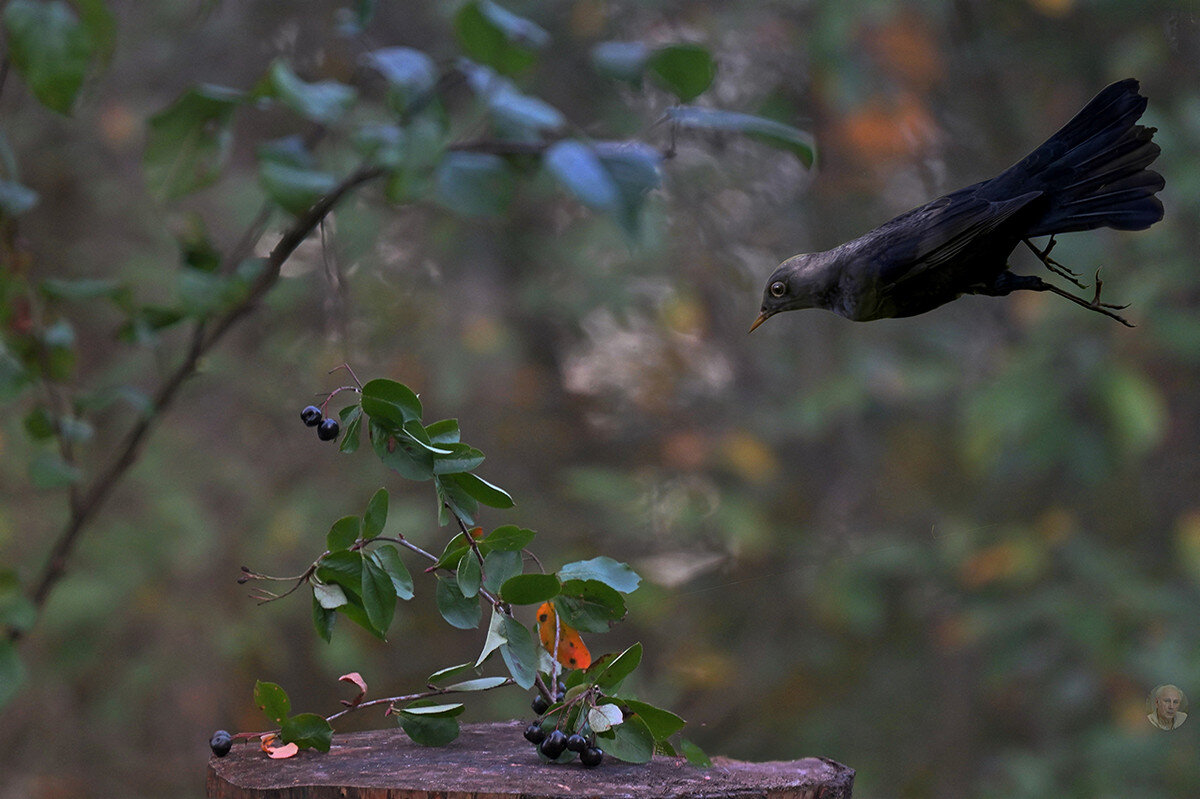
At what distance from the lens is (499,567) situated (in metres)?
0.55

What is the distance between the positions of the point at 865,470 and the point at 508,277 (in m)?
0.60

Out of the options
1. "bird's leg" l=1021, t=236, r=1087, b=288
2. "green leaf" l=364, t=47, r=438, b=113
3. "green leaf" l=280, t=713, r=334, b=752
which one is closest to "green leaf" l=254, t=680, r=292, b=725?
"green leaf" l=280, t=713, r=334, b=752

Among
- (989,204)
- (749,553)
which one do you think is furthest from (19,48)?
(749,553)

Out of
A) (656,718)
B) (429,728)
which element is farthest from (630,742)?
(429,728)

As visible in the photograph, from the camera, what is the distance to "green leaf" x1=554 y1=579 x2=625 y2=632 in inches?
21.9

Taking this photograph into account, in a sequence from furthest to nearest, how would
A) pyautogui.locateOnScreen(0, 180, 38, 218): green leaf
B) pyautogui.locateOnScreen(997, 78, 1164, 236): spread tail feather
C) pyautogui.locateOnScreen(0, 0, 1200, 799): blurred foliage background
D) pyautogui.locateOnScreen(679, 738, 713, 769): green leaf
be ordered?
pyautogui.locateOnScreen(0, 0, 1200, 799): blurred foliage background, pyautogui.locateOnScreen(0, 180, 38, 218): green leaf, pyautogui.locateOnScreen(679, 738, 713, 769): green leaf, pyautogui.locateOnScreen(997, 78, 1164, 236): spread tail feather

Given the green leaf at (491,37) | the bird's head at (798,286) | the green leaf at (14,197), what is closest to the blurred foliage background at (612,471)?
the green leaf at (14,197)

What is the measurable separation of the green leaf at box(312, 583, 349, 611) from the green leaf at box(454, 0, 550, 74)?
0.91ft

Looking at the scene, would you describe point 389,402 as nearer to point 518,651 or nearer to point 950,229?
point 518,651

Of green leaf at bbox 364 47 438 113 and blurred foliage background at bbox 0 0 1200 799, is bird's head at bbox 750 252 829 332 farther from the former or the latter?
blurred foliage background at bbox 0 0 1200 799

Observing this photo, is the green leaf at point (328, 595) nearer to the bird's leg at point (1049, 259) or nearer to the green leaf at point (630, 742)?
the green leaf at point (630, 742)

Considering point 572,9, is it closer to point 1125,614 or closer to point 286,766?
point 1125,614

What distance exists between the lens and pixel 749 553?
1435 mm

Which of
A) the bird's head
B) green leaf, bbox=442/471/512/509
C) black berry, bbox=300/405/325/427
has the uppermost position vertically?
the bird's head
